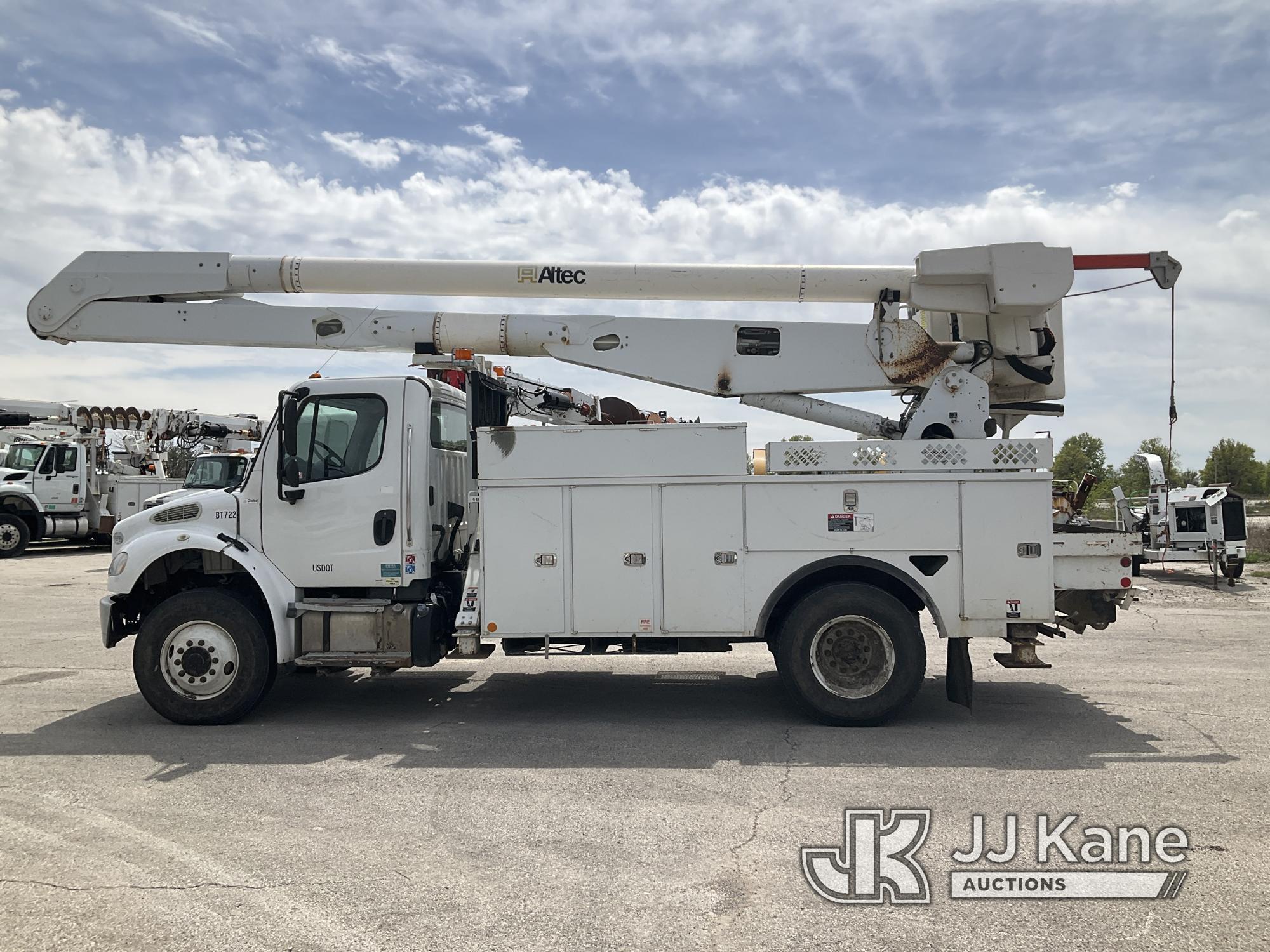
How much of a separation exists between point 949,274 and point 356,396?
485 cm

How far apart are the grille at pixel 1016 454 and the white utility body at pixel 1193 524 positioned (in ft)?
36.7

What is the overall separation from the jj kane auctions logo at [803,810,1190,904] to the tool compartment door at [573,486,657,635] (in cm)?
241

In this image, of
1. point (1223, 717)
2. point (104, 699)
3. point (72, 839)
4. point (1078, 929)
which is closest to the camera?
point (1078, 929)

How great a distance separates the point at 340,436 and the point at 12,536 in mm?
20555

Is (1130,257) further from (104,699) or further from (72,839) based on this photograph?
(104,699)

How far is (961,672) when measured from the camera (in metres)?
7.16

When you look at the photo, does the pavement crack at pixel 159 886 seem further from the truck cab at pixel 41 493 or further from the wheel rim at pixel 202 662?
the truck cab at pixel 41 493

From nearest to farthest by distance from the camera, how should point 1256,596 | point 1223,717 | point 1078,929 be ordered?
point 1078,929, point 1223,717, point 1256,596

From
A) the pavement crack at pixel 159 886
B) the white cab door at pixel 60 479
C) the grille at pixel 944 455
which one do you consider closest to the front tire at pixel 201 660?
the pavement crack at pixel 159 886

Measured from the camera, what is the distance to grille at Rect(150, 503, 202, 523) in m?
7.25

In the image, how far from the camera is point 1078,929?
149 inches

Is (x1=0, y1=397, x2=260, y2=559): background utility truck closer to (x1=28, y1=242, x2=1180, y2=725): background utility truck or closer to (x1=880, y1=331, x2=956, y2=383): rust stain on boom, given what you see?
(x1=28, y1=242, x2=1180, y2=725): background utility truck

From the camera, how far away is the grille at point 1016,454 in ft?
22.5

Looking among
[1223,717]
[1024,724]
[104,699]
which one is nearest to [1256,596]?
[1223,717]
